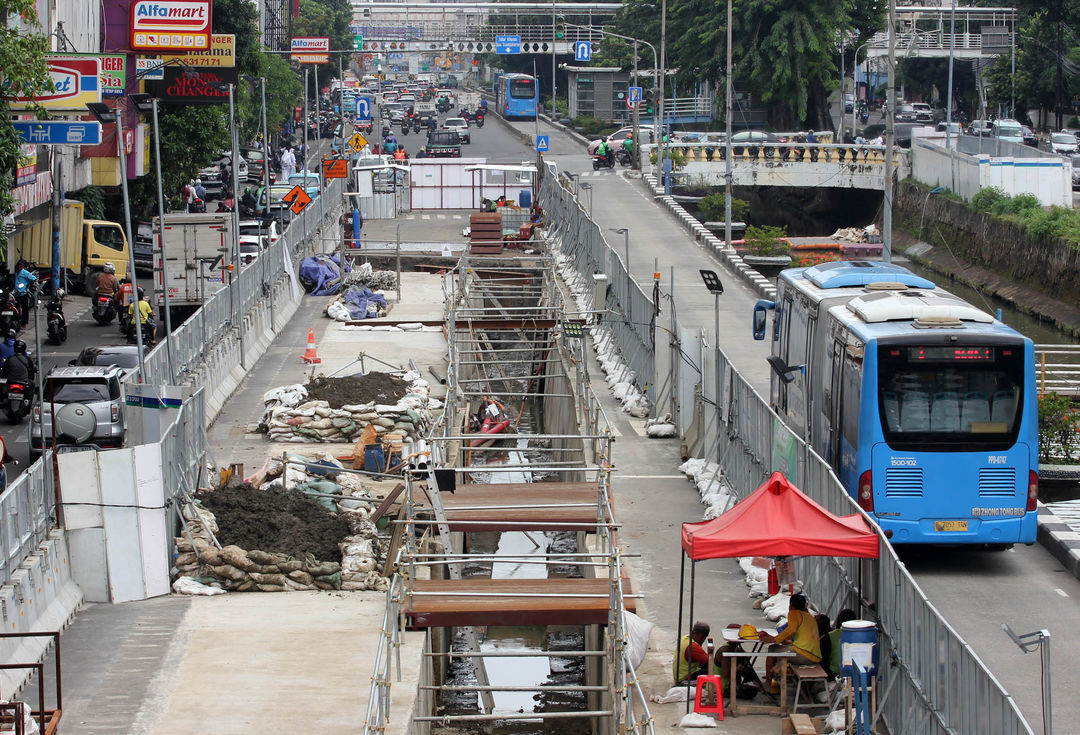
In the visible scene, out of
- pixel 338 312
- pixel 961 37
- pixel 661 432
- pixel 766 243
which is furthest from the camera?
pixel 961 37

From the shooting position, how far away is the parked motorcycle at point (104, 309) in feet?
121

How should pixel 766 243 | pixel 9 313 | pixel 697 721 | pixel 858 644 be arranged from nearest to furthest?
pixel 858 644 < pixel 697 721 < pixel 9 313 < pixel 766 243

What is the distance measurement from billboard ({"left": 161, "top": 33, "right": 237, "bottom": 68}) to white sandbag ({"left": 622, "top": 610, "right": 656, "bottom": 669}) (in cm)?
2577

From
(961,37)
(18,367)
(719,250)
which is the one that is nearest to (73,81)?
(18,367)

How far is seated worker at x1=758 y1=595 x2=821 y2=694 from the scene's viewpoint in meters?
13.2

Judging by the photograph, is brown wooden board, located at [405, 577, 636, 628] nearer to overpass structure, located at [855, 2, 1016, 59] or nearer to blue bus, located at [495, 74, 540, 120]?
overpass structure, located at [855, 2, 1016, 59]

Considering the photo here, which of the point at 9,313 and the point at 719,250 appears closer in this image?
the point at 9,313

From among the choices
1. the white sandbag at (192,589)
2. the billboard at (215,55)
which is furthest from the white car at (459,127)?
the white sandbag at (192,589)

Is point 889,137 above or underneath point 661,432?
above

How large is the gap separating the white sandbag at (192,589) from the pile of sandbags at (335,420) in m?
7.61

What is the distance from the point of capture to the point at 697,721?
1280cm

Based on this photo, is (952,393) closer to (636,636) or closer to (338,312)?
(636,636)

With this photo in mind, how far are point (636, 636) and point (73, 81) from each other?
17582 mm

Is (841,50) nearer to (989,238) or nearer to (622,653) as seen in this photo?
(989,238)
